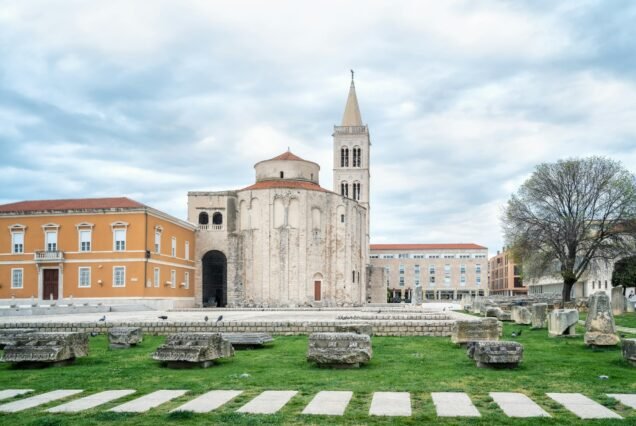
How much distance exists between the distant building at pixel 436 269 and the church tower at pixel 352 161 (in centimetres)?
3859

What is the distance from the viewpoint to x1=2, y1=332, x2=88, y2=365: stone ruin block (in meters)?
12.3

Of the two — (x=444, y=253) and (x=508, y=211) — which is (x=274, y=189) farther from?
(x=444, y=253)

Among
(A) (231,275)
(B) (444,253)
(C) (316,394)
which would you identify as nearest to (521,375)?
(C) (316,394)

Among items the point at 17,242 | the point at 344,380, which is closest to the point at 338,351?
the point at 344,380

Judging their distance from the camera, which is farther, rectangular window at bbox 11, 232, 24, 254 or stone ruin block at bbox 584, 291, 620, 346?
rectangular window at bbox 11, 232, 24, 254

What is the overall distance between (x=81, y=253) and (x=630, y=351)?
1564 inches

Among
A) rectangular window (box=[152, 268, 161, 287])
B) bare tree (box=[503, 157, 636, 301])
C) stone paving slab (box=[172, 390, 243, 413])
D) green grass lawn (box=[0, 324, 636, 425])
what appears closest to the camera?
green grass lawn (box=[0, 324, 636, 425])

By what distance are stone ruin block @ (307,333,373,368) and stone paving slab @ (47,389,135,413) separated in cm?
376

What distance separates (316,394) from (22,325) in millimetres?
15128

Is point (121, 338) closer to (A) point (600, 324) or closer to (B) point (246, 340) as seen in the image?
(B) point (246, 340)

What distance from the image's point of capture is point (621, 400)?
8344mm

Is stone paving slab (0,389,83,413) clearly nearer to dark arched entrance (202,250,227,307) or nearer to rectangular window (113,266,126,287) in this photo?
rectangular window (113,266,126,287)

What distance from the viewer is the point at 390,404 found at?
809cm

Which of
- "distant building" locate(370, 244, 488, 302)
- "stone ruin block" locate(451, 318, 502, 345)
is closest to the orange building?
"stone ruin block" locate(451, 318, 502, 345)
